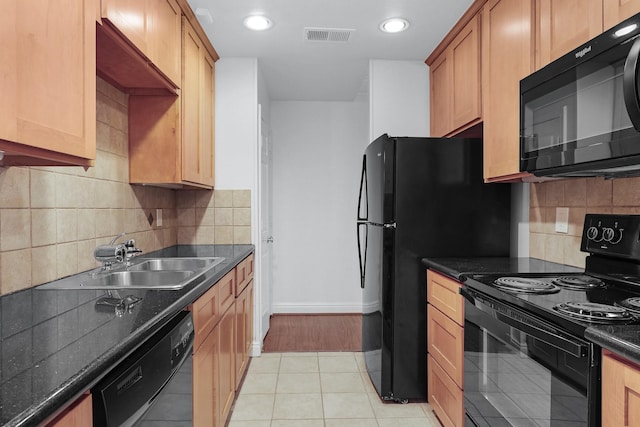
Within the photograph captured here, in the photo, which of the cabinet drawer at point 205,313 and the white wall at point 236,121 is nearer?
the cabinet drawer at point 205,313

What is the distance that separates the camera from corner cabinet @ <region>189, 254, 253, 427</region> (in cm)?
162

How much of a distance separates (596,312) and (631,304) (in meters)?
0.23

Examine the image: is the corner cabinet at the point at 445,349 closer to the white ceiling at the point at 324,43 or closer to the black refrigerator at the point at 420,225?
the black refrigerator at the point at 420,225

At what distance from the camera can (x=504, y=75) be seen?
2.12 metres

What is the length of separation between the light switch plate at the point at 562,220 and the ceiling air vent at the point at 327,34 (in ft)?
5.62

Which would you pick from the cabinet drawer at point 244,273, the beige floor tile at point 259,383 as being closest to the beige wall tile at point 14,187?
the cabinet drawer at point 244,273

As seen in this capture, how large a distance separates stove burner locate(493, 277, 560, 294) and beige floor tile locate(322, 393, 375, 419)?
1.22 metres

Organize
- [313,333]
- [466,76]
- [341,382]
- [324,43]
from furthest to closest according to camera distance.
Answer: [313,333] → [324,43] → [341,382] → [466,76]

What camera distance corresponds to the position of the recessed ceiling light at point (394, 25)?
2.59 meters

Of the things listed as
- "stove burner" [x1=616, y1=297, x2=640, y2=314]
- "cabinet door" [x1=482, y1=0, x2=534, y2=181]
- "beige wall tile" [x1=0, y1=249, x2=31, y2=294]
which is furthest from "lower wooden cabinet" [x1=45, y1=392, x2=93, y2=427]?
"cabinet door" [x1=482, y1=0, x2=534, y2=181]

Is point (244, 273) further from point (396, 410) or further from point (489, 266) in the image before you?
point (489, 266)

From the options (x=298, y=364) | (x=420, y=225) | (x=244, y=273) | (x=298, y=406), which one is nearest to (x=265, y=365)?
(x=298, y=364)

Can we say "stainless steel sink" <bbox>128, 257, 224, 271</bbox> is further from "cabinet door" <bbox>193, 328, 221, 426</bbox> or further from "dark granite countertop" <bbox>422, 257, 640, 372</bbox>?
"dark granite countertop" <bbox>422, 257, 640, 372</bbox>

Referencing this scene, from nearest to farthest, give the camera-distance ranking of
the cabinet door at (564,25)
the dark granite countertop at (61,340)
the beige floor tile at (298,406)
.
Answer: the dark granite countertop at (61,340) < the cabinet door at (564,25) < the beige floor tile at (298,406)
